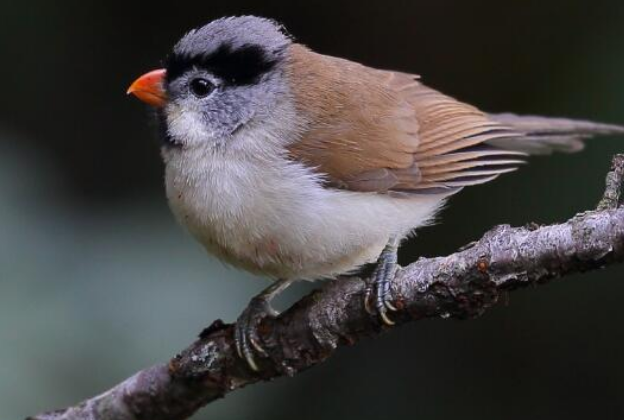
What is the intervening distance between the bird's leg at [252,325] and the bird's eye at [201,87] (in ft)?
2.77

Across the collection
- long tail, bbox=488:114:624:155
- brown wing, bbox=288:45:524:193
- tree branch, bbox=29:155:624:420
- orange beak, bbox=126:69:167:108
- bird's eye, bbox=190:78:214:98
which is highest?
orange beak, bbox=126:69:167:108

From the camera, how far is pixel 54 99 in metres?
6.11

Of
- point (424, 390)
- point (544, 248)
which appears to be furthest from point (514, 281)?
point (424, 390)

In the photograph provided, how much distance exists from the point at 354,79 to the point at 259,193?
0.83 m

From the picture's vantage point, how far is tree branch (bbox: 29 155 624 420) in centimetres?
322

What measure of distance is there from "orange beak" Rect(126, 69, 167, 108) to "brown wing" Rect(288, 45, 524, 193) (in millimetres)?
548

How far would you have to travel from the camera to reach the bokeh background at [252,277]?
4.73m

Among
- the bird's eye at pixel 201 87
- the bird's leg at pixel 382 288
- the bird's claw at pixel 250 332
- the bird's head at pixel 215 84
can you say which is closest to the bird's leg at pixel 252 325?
the bird's claw at pixel 250 332

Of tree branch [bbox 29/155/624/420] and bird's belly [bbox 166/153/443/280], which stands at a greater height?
bird's belly [bbox 166/153/443/280]

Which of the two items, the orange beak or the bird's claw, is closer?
the bird's claw

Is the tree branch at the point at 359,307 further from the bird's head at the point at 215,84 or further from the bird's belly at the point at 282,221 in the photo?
the bird's head at the point at 215,84

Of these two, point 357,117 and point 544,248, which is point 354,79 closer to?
point 357,117

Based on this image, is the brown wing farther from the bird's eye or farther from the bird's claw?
Result: the bird's claw

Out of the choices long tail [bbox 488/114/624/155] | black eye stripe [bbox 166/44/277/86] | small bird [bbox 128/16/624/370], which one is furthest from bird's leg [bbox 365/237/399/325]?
long tail [bbox 488/114/624/155]
